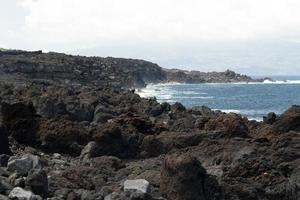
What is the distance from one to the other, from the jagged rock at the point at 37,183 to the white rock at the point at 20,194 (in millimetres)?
529

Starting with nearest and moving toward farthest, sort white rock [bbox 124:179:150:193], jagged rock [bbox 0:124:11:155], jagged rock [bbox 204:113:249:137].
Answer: white rock [bbox 124:179:150:193] → jagged rock [bbox 0:124:11:155] → jagged rock [bbox 204:113:249:137]

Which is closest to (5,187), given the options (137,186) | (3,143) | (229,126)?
(137,186)

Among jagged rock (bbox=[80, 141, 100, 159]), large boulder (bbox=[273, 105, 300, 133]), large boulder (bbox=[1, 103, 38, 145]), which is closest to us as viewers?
jagged rock (bbox=[80, 141, 100, 159])

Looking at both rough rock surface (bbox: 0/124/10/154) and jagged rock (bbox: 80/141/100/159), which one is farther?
jagged rock (bbox: 80/141/100/159)

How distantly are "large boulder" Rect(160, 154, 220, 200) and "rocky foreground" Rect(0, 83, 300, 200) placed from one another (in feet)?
0.07

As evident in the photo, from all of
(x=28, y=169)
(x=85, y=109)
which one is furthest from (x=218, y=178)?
(x=85, y=109)

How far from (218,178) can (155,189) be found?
1847mm

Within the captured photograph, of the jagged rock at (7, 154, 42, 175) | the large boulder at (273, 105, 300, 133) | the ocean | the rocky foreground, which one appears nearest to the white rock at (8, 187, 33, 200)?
the rocky foreground

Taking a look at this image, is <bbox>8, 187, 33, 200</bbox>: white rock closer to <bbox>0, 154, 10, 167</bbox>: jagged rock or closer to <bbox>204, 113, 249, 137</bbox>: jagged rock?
<bbox>0, 154, 10, 167</bbox>: jagged rock

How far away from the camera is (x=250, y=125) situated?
26062 millimetres

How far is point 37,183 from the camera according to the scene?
12.5 metres

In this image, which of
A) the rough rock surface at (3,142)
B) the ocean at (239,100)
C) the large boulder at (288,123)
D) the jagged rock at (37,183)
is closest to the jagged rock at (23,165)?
the jagged rock at (37,183)

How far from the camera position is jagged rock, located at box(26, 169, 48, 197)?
40.8ft

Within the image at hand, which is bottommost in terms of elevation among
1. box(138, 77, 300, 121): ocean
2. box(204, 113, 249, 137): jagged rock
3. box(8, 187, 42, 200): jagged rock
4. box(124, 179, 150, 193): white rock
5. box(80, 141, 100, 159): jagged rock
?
box(138, 77, 300, 121): ocean
